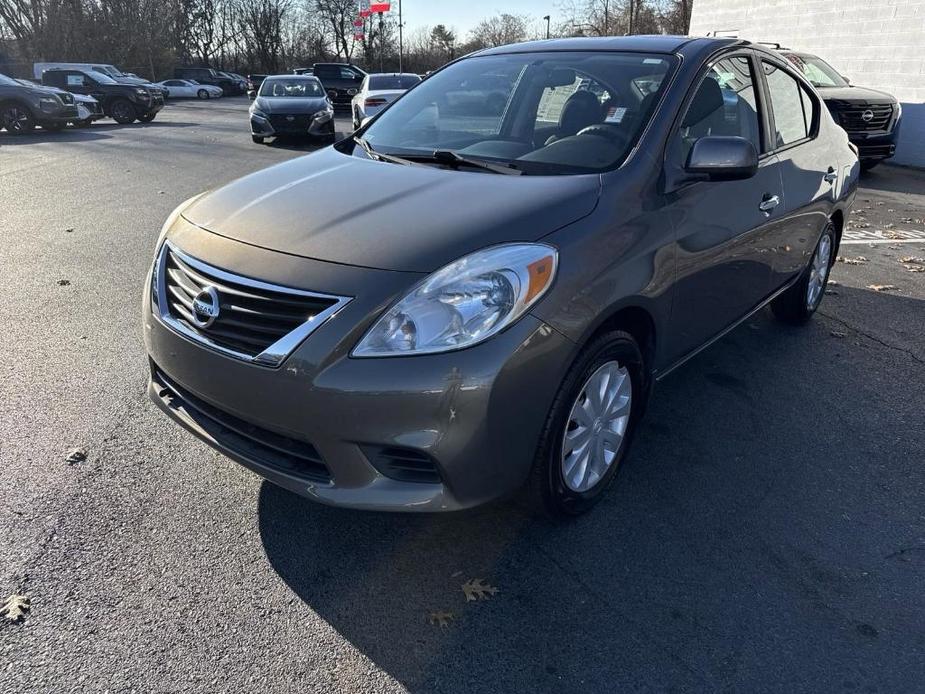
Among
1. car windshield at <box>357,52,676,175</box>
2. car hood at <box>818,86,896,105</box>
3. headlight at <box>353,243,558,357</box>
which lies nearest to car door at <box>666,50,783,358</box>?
car windshield at <box>357,52,676,175</box>

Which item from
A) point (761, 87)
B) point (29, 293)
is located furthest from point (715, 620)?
point (29, 293)

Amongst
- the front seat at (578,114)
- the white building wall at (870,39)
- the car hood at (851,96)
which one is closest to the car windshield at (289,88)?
the car hood at (851,96)

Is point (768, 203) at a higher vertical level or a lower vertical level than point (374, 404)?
higher

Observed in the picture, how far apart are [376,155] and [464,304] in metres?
1.50

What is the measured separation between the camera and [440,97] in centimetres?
372

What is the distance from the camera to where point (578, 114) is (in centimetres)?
321

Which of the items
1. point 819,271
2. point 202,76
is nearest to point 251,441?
point 819,271

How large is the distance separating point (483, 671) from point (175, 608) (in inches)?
40.8

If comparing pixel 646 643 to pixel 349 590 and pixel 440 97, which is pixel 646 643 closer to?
pixel 349 590

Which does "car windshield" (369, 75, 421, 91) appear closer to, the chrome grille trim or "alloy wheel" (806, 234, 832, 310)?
"alloy wheel" (806, 234, 832, 310)

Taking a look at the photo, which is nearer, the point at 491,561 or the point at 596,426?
the point at 491,561

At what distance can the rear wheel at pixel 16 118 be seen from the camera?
56.1 ft

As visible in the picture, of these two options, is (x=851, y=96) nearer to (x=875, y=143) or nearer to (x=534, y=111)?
(x=875, y=143)

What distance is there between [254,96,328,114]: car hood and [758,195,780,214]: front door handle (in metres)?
12.8
